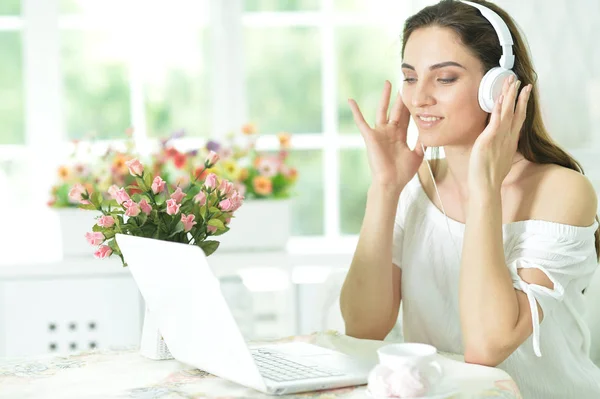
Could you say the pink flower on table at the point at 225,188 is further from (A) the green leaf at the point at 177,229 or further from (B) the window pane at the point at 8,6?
(B) the window pane at the point at 8,6

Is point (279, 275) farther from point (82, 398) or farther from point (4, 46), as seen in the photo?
point (82, 398)

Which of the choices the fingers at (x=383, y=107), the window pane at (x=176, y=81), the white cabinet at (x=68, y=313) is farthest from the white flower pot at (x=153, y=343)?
the window pane at (x=176, y=81)

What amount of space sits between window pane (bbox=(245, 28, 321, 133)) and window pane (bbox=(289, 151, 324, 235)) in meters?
0.11

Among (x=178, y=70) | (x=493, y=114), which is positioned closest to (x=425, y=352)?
(x=493, y=114)

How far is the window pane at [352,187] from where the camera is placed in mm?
3551

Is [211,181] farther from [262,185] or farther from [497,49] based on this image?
[262,185]

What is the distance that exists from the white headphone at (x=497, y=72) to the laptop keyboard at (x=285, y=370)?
646 millimetres

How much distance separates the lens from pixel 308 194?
3564 mm

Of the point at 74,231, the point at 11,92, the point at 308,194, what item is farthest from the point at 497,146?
the point at 11,92

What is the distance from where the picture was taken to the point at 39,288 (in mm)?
3025

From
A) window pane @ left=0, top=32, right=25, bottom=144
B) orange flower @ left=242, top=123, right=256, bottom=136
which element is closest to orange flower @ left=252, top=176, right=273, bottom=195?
orange flower @ left=242, top=123, right=256, bottom=136

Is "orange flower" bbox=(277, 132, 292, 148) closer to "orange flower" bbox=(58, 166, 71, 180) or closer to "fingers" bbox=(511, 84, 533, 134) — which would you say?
"orange flower" bbox=(58, 166, 71, 180)

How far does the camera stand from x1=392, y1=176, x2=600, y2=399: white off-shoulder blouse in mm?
1737

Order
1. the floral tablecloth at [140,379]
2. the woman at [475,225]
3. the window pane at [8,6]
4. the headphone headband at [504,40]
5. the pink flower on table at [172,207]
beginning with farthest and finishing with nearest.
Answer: the window pane at [8,6]
the headphone headband at [504,40]
the woman at [475,225]
the pink flower on table at [172,207]
the floral tablecloth at [140,379]
